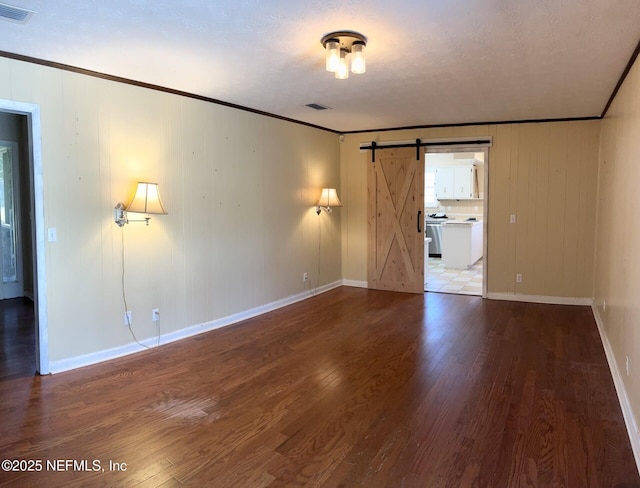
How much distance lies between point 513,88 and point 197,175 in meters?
3.27

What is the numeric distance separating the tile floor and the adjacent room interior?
0.23m

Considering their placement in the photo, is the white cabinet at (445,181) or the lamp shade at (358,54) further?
the white cabinet at (445,181)

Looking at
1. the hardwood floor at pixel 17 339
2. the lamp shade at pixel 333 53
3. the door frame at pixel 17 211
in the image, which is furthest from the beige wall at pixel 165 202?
A: the door frame at pixel 17 211

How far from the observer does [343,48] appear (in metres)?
2.92

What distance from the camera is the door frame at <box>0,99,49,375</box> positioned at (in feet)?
10.9

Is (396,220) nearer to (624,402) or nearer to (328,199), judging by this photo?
(328,199)

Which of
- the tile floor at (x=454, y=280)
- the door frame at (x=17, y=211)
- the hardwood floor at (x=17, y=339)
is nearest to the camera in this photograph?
the hardwood floor at (x=17, y=339)

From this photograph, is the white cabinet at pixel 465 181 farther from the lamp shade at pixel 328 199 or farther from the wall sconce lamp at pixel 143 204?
the wall sconce lamp at pixel 143 204

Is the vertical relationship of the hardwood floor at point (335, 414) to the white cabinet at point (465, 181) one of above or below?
below

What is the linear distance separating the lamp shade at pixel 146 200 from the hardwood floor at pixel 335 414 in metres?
1.33

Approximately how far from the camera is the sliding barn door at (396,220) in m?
6.50

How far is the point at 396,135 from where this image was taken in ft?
21.5

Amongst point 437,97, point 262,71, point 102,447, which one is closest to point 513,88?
point 437,97

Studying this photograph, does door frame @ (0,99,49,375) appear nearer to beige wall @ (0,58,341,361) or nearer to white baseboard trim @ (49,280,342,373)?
beige wall @ (0,58,341,361)
